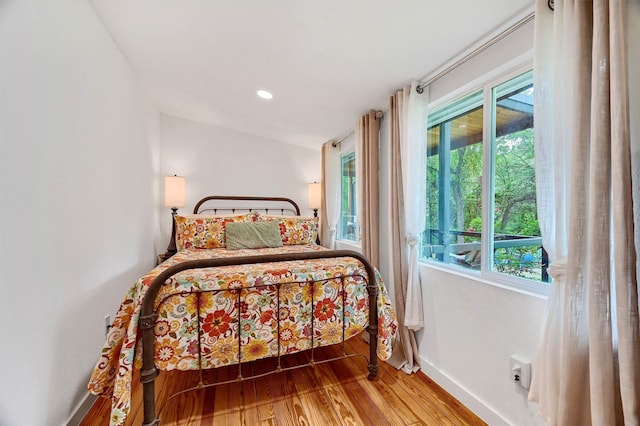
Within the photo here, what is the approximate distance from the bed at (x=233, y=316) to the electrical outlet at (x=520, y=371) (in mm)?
641

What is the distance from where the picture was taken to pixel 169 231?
3.33 m

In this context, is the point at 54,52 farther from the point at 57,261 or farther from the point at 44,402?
the point at 44,402

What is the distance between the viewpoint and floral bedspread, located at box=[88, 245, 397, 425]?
Answer: 127cm

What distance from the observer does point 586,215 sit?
3.01ft

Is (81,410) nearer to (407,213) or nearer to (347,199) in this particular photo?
(407,213)

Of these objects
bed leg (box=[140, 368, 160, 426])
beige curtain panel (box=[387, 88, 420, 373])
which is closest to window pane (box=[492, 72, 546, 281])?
beige curtain panel (box=[387, 88, 420, 373])

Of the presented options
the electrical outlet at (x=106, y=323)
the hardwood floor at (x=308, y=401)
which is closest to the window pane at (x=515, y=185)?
the hardwood floor at (x=308, y=401)

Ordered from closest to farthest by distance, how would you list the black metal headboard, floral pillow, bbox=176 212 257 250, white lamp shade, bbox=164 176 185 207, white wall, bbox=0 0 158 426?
white wall, bbox=0 0 158 426 < floral pillow, bbox=176 212 257 250 < white lamp shade, bbox=164 176 185 207 < the black metal headboard

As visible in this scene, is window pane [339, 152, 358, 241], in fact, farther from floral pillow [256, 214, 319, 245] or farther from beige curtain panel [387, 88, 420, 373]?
beige curtain panel [387, 88, 420, 373]

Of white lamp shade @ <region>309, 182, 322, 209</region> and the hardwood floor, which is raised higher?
white lamp shade @ <region>309, 182, 322, 209</region>

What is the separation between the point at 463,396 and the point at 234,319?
138 cm

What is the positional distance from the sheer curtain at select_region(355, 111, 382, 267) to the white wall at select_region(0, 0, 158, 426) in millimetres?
1965

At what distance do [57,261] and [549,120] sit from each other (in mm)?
2277

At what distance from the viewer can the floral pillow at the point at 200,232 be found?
2.78 m
